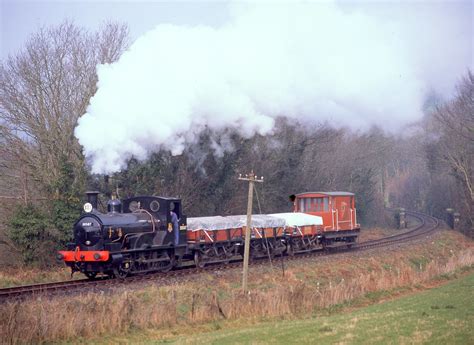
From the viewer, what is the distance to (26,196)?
26.0 meters

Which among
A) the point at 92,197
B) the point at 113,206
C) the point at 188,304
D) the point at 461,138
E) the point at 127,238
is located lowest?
the point at 188,304

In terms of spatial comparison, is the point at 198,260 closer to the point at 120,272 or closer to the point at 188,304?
the point at 120,272

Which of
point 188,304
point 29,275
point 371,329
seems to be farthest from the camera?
point 29,275

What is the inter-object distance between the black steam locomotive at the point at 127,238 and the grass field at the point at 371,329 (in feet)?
19.6

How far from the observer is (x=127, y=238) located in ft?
68.0

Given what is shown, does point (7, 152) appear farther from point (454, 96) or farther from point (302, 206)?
point (454, 96)

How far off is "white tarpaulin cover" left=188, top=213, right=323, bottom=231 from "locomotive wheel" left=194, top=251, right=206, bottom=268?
3.73 feet

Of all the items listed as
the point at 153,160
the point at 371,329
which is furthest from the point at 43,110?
the point at 371,329

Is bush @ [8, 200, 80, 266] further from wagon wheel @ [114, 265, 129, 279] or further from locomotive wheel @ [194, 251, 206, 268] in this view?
locomotive wheel @ [194, 251, 206, 268]

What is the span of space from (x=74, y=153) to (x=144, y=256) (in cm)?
1027

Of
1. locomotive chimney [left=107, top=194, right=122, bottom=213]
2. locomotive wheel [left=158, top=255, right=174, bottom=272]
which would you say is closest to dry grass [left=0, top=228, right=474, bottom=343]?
locomotive wheel [left=158, top=255, right=174, bottom=272]

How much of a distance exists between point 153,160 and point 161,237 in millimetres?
8157

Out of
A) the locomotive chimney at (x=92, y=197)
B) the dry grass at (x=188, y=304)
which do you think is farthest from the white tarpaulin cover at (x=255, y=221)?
the locomotive chimney at (x=92, y=197)

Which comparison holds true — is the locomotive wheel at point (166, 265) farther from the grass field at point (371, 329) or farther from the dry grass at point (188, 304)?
the grass field at point (371, 329)
